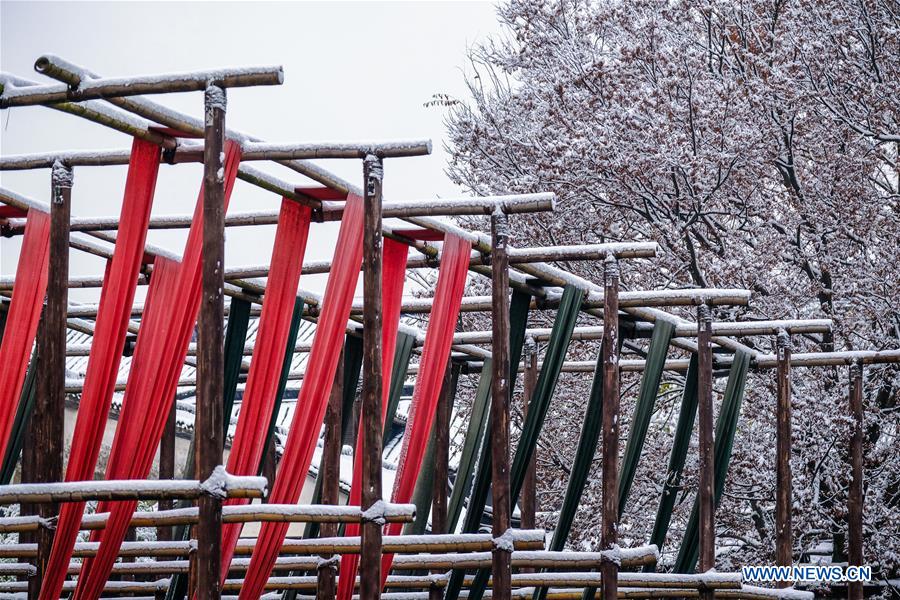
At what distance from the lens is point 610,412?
875 centimetres

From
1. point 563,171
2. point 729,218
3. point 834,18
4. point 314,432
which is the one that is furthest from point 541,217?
point 314,432

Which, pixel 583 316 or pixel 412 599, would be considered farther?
pixel 583 316

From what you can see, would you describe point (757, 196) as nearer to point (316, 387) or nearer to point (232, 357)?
point (232, 357)

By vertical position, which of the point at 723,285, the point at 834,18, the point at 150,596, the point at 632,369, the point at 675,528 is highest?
the point at 834,18

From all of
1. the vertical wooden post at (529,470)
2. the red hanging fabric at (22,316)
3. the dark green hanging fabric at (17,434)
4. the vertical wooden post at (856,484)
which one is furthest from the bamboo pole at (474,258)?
the vertical wooden post at (856,484)

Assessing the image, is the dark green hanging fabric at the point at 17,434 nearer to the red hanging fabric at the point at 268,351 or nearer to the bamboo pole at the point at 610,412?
the red hanging fabric at the point at 268,351

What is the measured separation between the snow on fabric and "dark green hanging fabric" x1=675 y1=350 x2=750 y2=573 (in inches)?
208

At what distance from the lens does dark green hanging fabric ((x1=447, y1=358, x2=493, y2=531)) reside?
8.93 meters

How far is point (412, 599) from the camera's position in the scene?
10.1m

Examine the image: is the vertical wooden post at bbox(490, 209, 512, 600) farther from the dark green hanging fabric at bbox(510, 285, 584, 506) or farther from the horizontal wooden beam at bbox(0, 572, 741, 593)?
the horizontal wooden beam at bbox(0, 572, 741, 593)

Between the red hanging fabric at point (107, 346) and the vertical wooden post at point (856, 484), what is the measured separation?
7154mm

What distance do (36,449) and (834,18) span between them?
32.5ft

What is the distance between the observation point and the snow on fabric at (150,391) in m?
6.59

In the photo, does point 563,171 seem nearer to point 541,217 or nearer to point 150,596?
point 541,217
